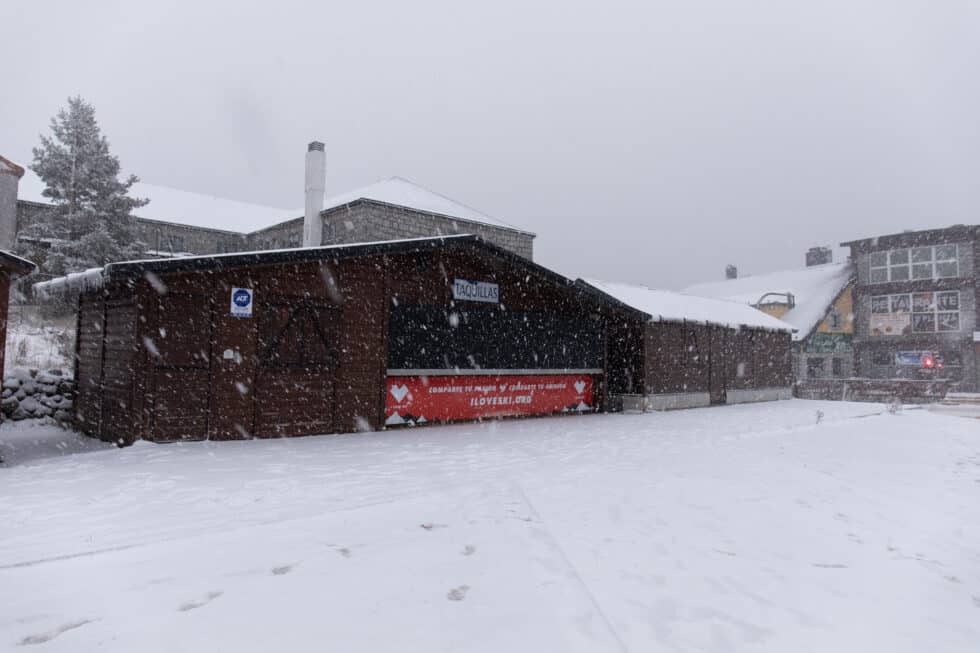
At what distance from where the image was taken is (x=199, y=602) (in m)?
3.80

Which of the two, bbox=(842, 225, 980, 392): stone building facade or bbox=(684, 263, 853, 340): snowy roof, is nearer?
bbox=(842, 225, 980, 392): stone building facade

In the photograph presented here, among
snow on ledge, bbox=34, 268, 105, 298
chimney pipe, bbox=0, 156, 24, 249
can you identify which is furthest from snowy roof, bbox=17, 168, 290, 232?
snow on ledge, bbox=34, 268, 105, 298

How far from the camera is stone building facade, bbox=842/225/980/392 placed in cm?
3269

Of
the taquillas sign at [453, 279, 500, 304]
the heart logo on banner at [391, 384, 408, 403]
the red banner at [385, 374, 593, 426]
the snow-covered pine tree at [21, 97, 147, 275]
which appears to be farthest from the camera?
the snow-covered pine tree at [21, 97, 147, 275]

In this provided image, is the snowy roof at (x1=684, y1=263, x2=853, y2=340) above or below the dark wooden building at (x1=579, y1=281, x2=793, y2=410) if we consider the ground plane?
above

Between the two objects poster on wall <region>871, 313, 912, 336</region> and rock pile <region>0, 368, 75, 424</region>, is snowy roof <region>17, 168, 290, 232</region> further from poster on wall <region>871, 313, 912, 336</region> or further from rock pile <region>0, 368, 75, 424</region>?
poster on wall <region>871, 313, 912, 336</region>

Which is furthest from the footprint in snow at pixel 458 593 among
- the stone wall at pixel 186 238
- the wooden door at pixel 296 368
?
the stone wall at pixel 186 238

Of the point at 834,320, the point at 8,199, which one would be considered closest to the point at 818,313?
the point at 834,320

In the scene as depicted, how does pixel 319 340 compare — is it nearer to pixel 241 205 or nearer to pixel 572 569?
pixel 572 569

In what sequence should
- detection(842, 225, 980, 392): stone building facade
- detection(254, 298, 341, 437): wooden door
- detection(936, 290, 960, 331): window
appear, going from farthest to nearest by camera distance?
detection(936, 290, 960, 331): window < detection(842, 225, 980, 392): stone building facade < detection(254, 298, 341, 437): wooden door

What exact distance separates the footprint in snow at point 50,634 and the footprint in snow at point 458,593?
2173mm

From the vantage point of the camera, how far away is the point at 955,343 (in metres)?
33.1

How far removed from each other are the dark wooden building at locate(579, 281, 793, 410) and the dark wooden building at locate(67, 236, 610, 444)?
243 centimetres

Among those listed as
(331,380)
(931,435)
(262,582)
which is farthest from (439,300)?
(931,435)
